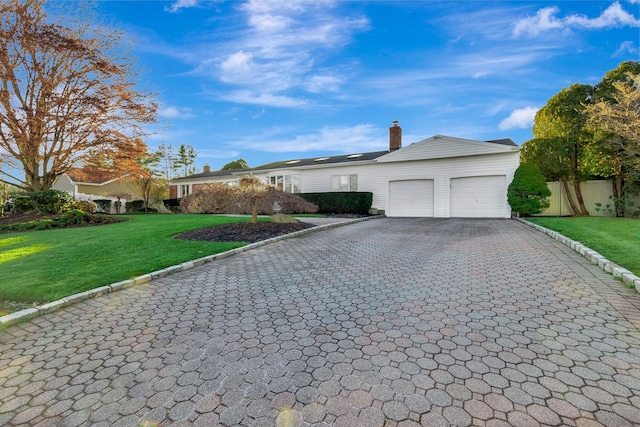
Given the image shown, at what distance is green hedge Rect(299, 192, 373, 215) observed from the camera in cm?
1831

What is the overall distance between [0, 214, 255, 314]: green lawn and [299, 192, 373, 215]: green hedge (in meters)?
11.2

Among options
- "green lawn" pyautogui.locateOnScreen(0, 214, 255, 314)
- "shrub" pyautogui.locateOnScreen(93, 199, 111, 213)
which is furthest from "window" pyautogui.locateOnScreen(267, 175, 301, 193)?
"shrub" pyautogui.locateOnScreen(93, 199, 111, 213)

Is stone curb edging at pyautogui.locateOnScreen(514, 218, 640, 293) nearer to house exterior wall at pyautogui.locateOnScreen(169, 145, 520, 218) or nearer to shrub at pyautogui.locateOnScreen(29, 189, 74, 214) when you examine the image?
house exterior wall at pyautogui.locateOnScreen(169, 145, 520, 218)

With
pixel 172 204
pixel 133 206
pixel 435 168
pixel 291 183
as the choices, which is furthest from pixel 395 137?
pixel 133 206

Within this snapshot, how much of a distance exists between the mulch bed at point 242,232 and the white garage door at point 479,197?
954 centimetres

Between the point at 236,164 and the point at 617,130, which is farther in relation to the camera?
the point at 236,164

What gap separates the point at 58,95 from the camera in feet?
47.1

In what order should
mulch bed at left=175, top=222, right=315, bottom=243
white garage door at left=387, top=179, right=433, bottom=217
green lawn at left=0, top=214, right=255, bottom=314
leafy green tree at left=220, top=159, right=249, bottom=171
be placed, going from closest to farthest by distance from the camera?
green lawn at left=0, top=214, right=255, bottom=314, mulch bed at left=175, top=222, right=315, bottom=243, white garage door at left=387, top=179, right=433, bottom=217, leafy green tree at left=220, top=159, right=249, bottom=171

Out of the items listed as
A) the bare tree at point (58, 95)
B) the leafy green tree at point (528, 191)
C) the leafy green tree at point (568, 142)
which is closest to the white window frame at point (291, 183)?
the bare tree at point (58, 95)

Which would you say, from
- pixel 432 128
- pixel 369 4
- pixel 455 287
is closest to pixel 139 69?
pixel 369 4

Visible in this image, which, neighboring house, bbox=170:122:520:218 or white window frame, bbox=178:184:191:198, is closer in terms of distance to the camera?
neighboring house, bbox=170:122:520:218

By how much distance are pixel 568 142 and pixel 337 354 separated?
19163 mm

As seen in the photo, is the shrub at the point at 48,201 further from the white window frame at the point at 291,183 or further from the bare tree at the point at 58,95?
Result: the white window frame at the point at 291,183

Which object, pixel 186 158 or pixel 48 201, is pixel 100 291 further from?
pixel 186 158
